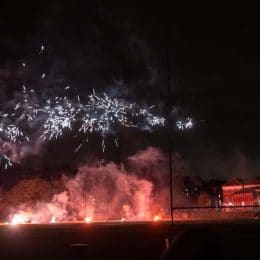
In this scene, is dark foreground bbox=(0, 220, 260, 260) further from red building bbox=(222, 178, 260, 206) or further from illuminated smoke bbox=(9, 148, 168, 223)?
red building bbox=(222, 178, 260, 206)

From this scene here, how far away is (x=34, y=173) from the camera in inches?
2699

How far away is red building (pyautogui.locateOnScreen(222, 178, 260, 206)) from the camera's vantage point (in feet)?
311

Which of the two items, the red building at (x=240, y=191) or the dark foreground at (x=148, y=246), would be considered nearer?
the dark foreground at (x=148, y=246)

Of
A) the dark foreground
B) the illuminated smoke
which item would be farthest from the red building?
the dark foreground

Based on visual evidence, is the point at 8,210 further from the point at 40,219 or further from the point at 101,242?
the point at 101,242

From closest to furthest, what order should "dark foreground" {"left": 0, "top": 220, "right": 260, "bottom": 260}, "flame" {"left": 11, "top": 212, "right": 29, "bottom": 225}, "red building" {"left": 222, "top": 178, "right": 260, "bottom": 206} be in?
"dark foreground" {"left": 0, "top": 220, "right": 260, "bottom": 260} → "flame" {"left": 11, "top": 212, "right": 29, "bottom": 225} → "red building" {"left": 222, "top": 178, "right": 260, "bottom": 206}

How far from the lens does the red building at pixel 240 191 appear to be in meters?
94.9

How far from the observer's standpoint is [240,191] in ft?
334

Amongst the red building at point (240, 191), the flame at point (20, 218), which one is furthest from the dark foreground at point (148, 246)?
the red building at point (240, 191)

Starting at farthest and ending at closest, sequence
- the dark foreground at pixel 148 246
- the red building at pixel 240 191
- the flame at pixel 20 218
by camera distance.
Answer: the red building at pixel 240 191, the flame at pixel 20 218, the dark foreground at pixel 148 246

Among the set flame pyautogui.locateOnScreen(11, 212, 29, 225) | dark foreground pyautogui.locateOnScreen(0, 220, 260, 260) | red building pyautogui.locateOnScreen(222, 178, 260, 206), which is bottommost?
dark foreground pyautogui.locateOnScreen(0, 220, 260, 260)

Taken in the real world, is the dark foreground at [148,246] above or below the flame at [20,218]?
below

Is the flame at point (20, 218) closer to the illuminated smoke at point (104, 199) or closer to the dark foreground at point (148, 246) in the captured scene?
the illuminated smoke at point (104, 199)

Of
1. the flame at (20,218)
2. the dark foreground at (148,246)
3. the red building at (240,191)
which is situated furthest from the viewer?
the red building at (240,191)
